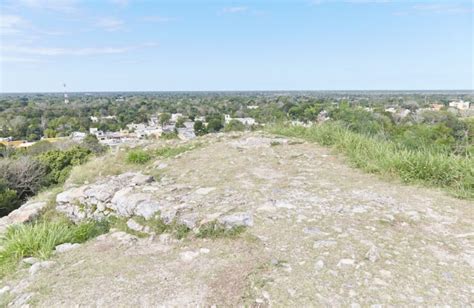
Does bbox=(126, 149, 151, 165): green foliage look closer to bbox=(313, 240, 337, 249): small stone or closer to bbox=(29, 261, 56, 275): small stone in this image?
bbox=(29, 261, 56, 275): small stone

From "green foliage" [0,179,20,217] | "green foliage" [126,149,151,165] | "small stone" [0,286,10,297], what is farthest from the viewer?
"green foliage" [0,179,20,217]

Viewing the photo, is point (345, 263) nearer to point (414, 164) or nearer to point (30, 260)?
point (414, 164)

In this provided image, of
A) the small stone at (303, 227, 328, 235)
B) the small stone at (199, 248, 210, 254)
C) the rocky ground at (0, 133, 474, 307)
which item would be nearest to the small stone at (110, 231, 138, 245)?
the rocky ground at (0, 133, 474, 307)

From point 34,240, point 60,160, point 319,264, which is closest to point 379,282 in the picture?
point 319,264

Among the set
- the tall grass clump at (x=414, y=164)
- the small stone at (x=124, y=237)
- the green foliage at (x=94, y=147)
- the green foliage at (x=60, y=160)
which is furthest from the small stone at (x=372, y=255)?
the green foliage at (x=60, y=160)

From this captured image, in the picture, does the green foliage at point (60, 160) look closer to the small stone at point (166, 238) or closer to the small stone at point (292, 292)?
the small stone at point (166, 238)
